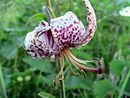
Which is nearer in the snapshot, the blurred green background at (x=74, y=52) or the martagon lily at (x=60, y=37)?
the martagon lily at (x=60, y=37)

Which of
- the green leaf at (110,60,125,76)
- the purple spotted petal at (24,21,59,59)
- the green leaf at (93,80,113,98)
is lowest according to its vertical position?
the green leaf at (93,80,113,98)

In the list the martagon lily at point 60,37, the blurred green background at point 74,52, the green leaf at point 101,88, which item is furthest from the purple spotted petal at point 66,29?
the green leaf at point 101,88

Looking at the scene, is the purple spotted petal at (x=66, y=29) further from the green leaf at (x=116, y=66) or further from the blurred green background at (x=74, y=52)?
the green leaf at (x=116, y=66)

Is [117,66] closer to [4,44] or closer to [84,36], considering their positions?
[84,36]

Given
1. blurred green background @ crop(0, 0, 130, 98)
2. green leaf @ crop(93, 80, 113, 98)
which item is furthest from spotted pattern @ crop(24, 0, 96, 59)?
green leaf @ crop(93, 80, 113, 98)

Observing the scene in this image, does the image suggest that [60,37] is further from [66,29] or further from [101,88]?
[101,88]

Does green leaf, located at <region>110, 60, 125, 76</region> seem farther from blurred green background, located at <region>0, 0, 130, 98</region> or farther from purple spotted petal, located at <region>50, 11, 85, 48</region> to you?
purple spotted petal, located at <region>50, 11, 85, 48</region>

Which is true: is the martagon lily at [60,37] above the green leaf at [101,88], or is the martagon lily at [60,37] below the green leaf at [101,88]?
above
